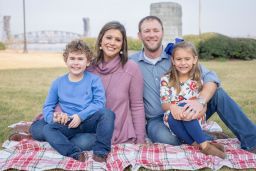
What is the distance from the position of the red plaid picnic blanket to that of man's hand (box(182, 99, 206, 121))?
39 centimetres

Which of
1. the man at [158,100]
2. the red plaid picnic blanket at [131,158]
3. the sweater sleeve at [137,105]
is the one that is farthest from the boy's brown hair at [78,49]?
the red plaid picnic blanket at [131,158]

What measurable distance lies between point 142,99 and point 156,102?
0.17m

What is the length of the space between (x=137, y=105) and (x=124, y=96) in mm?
170

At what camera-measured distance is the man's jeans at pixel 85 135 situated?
3713 mm

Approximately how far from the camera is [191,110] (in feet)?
12.1

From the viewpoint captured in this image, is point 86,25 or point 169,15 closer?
point 169,15

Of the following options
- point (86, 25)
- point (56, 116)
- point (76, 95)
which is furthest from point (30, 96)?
point (86, 25)

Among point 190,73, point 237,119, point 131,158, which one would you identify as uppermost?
point 190,73

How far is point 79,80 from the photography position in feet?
13.2

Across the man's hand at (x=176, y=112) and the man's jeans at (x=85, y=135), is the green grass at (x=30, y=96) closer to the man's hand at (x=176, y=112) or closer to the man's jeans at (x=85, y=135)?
the man's jeans at (x=85, y=135)

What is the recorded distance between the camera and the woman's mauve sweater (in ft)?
13.7

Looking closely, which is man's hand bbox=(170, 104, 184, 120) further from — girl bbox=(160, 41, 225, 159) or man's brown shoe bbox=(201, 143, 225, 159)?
man's brown shoe bbox=(201, 143, 225, 159)

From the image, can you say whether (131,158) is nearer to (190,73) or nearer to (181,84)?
(181,84)

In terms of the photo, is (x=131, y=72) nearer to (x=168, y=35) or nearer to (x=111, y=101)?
(x=111, y=101)
